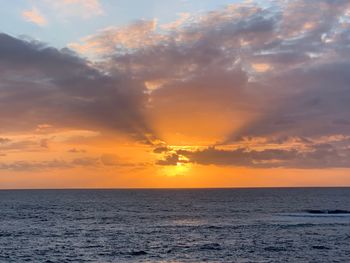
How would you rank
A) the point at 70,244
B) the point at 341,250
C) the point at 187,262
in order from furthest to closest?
the point at 70,244
the point at 341,250
the point at 187,262

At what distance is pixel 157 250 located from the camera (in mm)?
60594

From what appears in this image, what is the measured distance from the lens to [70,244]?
66.4 m

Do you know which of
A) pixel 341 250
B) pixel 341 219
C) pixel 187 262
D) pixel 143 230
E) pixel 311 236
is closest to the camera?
pixel 187 262

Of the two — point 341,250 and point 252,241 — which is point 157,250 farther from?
point 341,250

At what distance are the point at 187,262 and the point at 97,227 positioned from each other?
40.9 meters

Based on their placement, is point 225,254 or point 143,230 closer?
point 225,254

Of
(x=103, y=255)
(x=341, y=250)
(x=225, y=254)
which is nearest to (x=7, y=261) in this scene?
(x=103, y=255)

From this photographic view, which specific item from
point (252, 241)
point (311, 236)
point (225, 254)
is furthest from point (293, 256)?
point (311, 236)

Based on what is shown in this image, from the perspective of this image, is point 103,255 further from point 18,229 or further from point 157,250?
point 18,229

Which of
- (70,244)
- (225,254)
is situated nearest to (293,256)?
(225,254)

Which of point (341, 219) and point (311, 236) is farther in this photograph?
point (341, 219)

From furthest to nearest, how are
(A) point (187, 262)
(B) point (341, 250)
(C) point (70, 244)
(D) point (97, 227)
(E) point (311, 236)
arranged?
(D) point (97, 227) → (E) point (311, 236) → (C) point (70, 244) → (B) point (341, 250) → (A) point (187, 262)

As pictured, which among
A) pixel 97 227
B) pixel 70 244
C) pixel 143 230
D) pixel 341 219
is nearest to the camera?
pixel 70 244

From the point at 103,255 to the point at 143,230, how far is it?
90.3 ft
